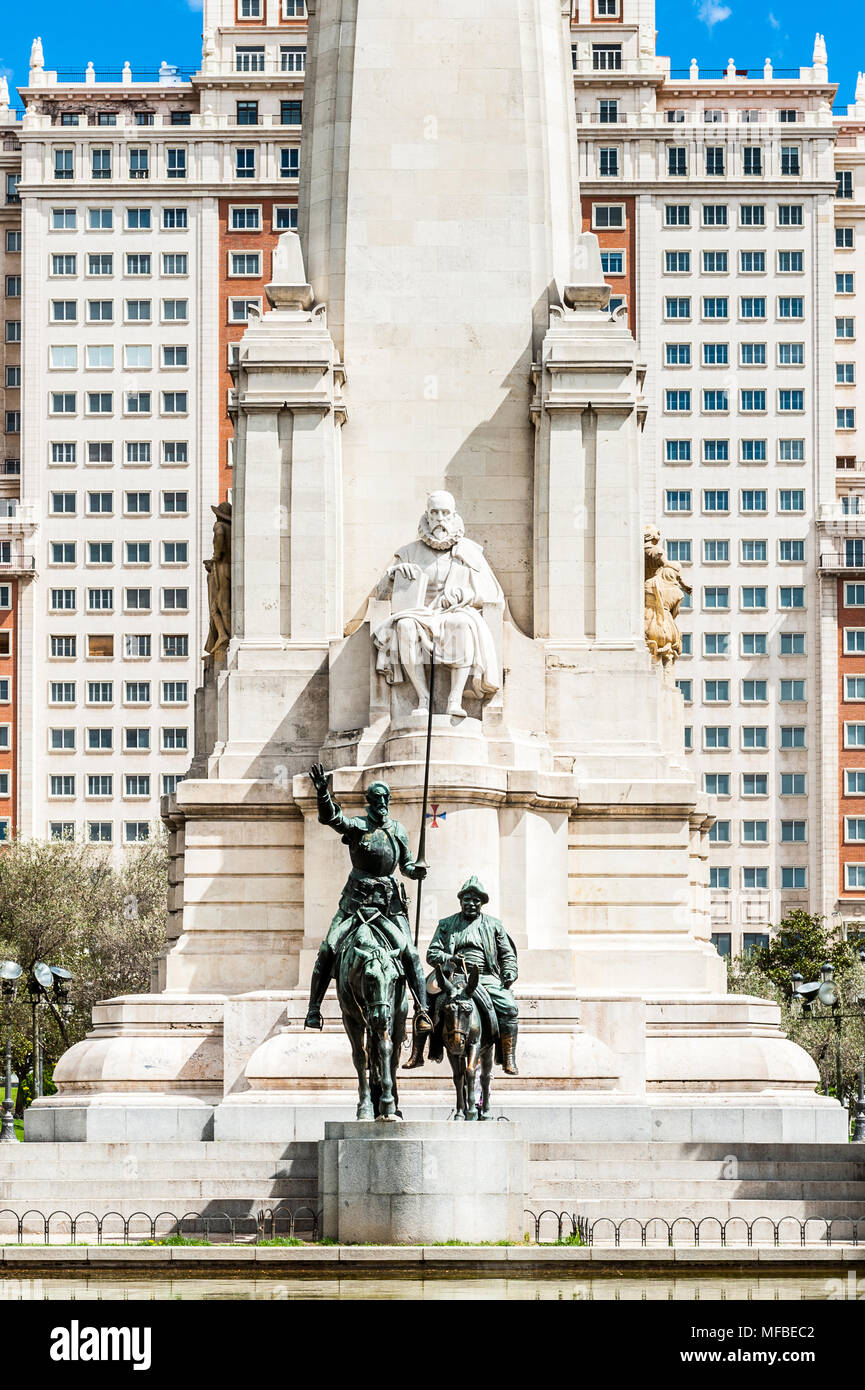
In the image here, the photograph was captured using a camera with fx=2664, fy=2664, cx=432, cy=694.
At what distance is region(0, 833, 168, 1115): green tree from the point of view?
7988 centimetres

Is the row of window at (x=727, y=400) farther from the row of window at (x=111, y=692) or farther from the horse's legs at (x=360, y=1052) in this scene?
the horse's legs at (x=360, y=1052)

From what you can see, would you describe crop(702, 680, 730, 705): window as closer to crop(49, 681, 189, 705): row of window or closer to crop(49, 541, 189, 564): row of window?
crop(49, 681, 189, 705): row of window

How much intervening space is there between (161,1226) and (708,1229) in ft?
20.1

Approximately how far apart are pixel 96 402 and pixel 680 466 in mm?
26876

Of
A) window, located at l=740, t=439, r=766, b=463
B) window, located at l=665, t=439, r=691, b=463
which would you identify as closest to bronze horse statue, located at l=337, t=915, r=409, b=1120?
window, located at l=665, t=439, r=691, b=463

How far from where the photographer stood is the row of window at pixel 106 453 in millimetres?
120500

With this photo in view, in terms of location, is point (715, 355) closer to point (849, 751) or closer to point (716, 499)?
point (716, 499)

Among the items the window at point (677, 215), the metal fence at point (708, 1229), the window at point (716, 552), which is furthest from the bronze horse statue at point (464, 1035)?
the window at point (677, 215)

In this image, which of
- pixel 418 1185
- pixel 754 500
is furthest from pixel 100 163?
pixel 418 1185

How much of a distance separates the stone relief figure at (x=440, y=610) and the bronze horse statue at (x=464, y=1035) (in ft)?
25.7

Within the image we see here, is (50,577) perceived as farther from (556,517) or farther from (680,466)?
(556,517)

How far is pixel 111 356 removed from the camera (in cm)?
12175

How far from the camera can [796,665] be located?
120 metres
